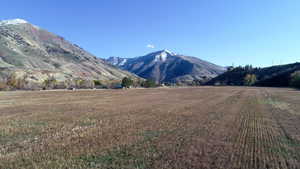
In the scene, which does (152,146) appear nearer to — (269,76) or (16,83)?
(16,83)

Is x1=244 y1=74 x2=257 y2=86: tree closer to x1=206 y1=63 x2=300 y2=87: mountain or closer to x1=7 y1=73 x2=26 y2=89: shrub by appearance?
x1=206 y1=63 x2=300 y2=87: mountain

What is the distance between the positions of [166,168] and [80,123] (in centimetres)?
1085

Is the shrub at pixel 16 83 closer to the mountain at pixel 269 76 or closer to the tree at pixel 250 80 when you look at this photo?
the mountain at pixel 269 76

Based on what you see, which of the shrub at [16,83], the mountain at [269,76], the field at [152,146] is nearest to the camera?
the field at [152,146]

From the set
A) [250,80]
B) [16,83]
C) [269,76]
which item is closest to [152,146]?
[16,83]

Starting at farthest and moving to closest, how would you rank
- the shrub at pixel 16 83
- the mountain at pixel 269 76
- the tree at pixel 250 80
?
the tree at pixel 250 80 < the mountain at pixel 269 76 < the shrub at pixel 16 83

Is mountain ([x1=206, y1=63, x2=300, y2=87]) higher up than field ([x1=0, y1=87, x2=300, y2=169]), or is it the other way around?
mountain ([x1=206, y1=63, x2=300, y2=87])

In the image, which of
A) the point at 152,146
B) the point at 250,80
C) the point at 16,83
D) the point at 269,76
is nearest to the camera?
the point at 152,146

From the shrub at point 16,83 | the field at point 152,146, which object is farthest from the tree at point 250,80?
the shrub at point 16,83

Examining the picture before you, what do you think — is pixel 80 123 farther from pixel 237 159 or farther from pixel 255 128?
pixel 255 128

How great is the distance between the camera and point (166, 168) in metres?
7.45

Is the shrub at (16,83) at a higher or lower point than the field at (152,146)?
higher

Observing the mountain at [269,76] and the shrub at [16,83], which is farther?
the mountain at [269,76]

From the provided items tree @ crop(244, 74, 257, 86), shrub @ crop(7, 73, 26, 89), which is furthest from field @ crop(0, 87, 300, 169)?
tree @ crop(244, 74, 257, 86)
